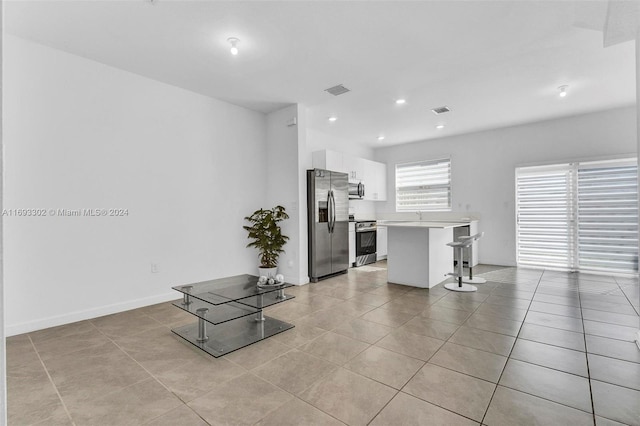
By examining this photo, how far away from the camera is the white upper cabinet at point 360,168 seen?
568cm

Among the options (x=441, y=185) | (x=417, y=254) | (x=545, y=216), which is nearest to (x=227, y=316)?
(x=417, y=254)

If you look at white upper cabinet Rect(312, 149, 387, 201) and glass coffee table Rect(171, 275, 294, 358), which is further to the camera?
white upper cabinet Rect(312, 149, 387, 201)

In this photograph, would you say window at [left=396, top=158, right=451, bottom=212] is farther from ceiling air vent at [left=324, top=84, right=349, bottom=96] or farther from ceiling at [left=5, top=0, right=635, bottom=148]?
ceiling air vent at [left=324, top=84, right=349, bottom=96]

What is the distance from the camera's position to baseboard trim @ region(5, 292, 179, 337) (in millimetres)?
2996

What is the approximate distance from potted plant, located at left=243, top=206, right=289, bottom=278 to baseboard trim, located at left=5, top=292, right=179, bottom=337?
1.35m

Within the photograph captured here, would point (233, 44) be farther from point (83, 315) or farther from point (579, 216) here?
point (579, 216)

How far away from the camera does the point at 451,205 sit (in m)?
6.92

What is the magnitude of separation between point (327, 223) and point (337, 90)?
2.14 meters

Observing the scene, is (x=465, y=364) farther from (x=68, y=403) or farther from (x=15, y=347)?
(x=15, y=347)

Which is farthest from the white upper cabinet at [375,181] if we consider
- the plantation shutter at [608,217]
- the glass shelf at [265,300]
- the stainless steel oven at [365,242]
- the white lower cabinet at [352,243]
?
the glass shelf at [265,300]

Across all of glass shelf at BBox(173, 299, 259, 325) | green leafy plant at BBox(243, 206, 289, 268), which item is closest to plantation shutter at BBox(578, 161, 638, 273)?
green leafy plant at BBox(243, 206, 289, 268)

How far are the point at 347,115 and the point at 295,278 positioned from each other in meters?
2.96

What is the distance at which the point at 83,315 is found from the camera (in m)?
3.36

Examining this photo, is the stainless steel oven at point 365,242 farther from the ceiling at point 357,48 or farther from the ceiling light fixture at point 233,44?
the ceiling light fixture at point 233,44
